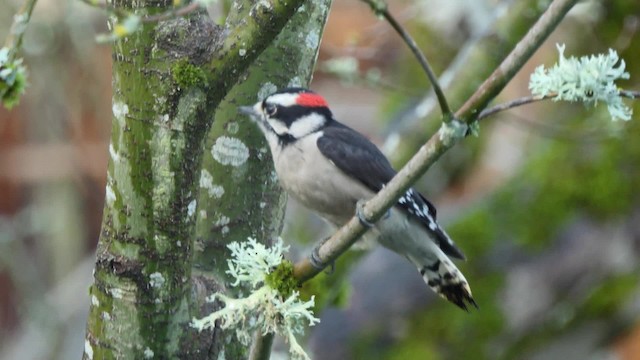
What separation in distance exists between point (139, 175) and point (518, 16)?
1934 mm

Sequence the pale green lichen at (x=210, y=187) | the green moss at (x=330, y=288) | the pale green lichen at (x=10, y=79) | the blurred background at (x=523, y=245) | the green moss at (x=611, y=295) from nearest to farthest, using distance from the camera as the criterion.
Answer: the pale green lichen at (x=10, y=79)
the pale green lichen at (x=210, y=187)
the green moss at (x=330, y=288)
the blurred background at (x=523, y=245)
the green moss at (x=611, y=295)

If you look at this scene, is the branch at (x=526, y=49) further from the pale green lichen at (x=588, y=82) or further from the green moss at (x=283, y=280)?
the green moss at (x=283, y=280)

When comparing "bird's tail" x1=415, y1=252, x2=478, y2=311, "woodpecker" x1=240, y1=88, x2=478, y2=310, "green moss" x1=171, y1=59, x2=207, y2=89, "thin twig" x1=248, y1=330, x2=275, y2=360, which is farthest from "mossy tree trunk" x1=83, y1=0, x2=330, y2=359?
"bird's tail" x1=415, y1=252, x2=478, y2=311

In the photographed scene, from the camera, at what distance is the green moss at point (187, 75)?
1.61m

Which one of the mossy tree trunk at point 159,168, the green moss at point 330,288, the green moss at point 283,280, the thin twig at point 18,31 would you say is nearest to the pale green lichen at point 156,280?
the mossy tree trunk at point 159,168

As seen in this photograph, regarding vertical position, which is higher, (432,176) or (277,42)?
(432,176)

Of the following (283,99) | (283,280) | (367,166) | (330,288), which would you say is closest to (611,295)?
(330,288)

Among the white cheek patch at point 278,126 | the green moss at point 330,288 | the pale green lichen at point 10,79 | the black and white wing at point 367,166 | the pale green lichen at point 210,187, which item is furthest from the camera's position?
the green moss at point 330,288

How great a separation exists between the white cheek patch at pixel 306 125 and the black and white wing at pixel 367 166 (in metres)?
0.03

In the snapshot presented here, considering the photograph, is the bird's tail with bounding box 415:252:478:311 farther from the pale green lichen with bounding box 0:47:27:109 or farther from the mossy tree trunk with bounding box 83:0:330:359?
the pale green lichen with bounding box 0:47:27:109

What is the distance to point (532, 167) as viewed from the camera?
13.9 ft

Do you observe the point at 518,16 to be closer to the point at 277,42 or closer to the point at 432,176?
the point at 277,42

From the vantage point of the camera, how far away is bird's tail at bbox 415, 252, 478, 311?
2293 mm

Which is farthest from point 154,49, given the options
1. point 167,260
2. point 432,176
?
point 432,176
